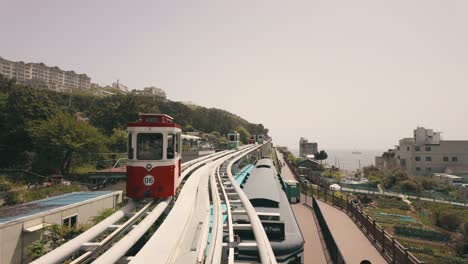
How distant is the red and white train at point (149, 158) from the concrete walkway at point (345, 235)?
27.4 ft

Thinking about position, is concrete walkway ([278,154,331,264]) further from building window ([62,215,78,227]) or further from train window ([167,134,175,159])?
building window ([62,215,78,227])

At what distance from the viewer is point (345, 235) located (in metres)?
15.7

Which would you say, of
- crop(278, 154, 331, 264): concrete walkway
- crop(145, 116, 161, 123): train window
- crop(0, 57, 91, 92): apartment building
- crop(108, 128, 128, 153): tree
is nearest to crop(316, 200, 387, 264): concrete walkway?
crop(278, 154, 331, 264): concrete walkway

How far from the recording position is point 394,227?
91.0ft

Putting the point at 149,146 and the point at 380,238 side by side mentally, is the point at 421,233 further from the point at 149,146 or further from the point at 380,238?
the point at 149,146

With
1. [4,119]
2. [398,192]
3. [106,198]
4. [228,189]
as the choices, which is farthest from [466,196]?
[4,119]

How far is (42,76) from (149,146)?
670 ft

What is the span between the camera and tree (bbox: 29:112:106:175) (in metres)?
30.0

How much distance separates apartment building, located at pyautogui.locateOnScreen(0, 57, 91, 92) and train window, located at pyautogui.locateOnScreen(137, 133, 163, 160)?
492ft

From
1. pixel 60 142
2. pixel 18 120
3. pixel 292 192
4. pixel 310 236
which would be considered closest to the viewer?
pixel 310 236

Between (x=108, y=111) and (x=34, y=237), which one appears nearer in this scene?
(x=34, y=237)

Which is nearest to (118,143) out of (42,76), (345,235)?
(345,235)

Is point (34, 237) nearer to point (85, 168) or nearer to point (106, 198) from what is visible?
point (106, 198)

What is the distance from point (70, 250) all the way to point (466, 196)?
69.1m
